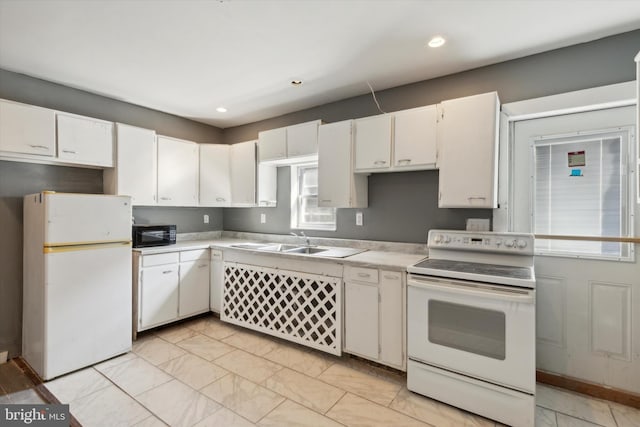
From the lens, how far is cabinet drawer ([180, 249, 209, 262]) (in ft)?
11.1

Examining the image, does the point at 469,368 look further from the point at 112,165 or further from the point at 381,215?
the point at 112,165

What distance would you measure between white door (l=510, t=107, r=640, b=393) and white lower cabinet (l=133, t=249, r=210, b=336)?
10.9 ft

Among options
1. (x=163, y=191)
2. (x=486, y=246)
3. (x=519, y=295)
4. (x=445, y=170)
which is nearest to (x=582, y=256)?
(x=486, y=246)

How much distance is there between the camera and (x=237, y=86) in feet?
9.87

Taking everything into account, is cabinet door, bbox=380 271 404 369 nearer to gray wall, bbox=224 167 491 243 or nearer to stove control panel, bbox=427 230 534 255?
stove control panel, bbox=427 230 534 255

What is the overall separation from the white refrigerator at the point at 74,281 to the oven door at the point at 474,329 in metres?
2.56

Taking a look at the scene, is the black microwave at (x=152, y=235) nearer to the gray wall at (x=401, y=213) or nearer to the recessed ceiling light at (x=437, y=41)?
the gray wall at (x=401, y=213)

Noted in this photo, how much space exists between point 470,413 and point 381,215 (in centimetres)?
175

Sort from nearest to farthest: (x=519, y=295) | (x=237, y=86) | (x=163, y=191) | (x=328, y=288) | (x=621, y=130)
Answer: (x=519, y=295) → (x=621, y=130) → (x=328, y=288) → (x=237, y=86) → (x=163, y=191)

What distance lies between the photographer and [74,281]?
2465mm

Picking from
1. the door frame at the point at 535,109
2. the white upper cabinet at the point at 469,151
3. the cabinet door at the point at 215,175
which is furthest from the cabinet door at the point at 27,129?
the door frame at the point at 535,109

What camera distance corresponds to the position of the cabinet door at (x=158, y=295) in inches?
120

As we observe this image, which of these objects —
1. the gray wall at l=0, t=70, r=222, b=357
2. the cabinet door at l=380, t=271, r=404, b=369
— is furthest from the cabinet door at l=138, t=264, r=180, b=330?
the cabinet door at l=380, t=271, r=404, b=369

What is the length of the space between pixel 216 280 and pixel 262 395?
5.64ft
